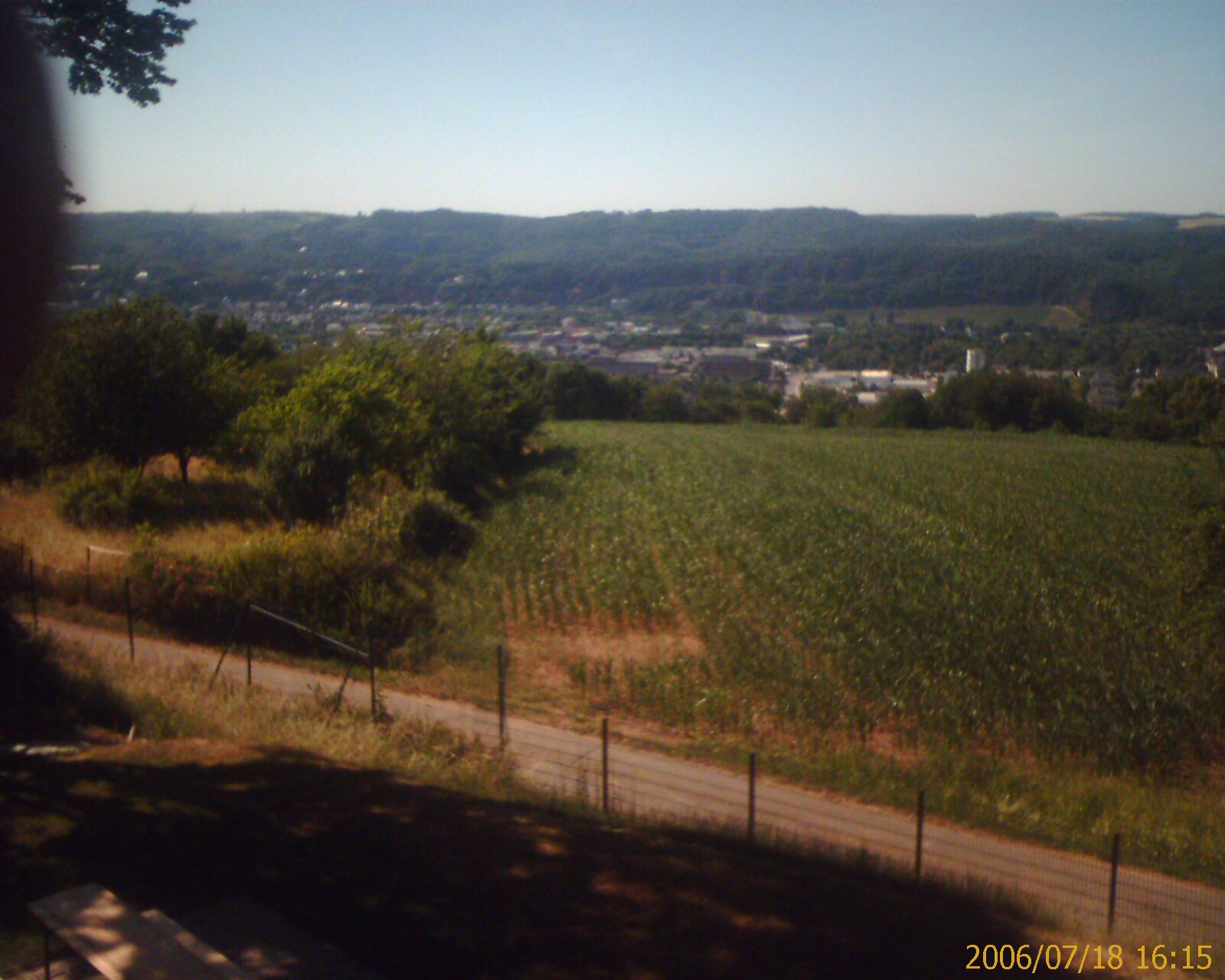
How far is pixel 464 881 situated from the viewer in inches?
227

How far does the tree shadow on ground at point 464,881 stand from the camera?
4934mm

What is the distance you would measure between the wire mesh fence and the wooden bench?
4.56 metres

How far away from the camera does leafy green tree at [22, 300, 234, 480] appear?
23.4 m

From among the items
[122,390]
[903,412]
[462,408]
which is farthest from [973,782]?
[903,412]

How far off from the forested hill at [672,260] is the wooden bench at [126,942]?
25.2ft

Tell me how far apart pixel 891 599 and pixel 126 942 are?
15227 millimetres

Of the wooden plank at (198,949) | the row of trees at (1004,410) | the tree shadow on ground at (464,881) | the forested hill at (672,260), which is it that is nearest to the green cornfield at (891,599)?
the tree shadow on ground at (464,881)

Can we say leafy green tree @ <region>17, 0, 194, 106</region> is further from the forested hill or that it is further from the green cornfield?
the green cornfield

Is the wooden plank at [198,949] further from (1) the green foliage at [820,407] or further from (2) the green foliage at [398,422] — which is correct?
(1) the green foliage at [820,407]

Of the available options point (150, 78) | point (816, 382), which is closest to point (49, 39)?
point (150, 78)

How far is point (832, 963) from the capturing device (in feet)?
15.9

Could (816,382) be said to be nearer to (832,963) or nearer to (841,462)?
(841,462)

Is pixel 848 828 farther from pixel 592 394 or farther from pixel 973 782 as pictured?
pixel 592 394

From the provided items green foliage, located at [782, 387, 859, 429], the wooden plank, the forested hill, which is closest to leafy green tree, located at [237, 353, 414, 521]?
the forested hill
